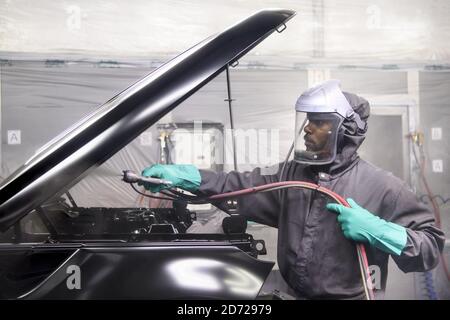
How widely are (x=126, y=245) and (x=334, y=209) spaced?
1.97ft

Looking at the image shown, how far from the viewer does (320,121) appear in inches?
42.5

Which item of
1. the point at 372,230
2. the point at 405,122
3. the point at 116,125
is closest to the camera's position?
the point at 116,125

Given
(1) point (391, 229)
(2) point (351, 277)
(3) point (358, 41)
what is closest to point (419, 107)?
(3) point (358, 41)

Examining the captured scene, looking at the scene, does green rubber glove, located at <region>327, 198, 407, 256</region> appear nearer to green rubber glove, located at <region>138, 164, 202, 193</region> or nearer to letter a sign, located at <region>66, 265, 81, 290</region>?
green rubber glove, located at <region>138, 164, 202, 193</region>

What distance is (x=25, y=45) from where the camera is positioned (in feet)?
3.94

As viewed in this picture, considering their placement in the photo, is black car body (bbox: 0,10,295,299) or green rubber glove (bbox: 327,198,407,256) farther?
green rubber glove (bbox: 327,198,407,256)

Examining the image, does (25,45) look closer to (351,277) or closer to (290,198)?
(290,198)

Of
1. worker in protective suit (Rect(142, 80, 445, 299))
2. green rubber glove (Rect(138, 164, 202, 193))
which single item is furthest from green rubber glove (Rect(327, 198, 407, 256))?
green rubber glove (Rect(138, 164, 202, 193))

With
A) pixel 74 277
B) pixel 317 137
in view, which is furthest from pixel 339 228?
pixel 74 277

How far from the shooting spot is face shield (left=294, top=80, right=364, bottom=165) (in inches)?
41.7

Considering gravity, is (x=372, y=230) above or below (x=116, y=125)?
below

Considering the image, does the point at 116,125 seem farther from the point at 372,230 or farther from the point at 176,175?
the point at 372,230

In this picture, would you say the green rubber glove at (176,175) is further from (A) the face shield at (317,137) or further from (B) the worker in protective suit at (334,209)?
(A) the face shield at (317,137)
